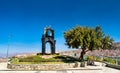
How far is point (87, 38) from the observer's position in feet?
123

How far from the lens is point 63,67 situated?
3256 centimetres

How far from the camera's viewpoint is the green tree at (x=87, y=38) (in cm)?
3762

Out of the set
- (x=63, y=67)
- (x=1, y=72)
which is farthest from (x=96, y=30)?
(x=1, y=72)

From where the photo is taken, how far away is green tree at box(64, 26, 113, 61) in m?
37.6

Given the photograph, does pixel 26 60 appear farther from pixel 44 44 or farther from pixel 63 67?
pixel 44 44

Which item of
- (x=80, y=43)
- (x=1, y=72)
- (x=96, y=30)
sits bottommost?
(x=1, y=72)

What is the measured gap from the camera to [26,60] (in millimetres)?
36031

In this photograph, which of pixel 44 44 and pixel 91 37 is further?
pixel 44 44

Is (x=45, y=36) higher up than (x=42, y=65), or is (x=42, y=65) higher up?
(x=45, y=36)

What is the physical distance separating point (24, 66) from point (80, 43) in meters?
10.9

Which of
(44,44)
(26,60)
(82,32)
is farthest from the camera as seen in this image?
(44,44)

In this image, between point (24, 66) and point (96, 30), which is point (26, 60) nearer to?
point (24, 66)

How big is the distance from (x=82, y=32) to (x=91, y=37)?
1.77 m

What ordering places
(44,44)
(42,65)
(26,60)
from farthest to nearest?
(44,44) < (26,60) < (42,65)
